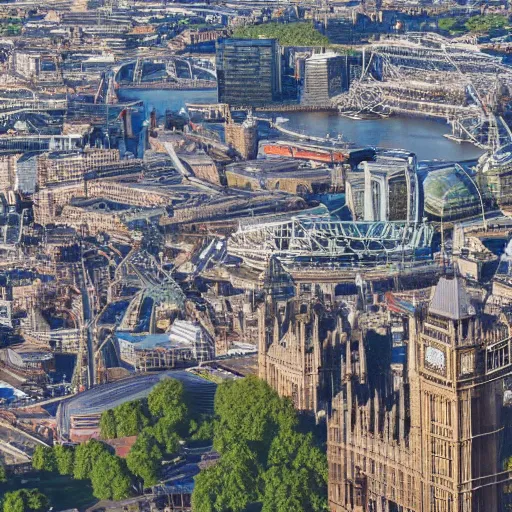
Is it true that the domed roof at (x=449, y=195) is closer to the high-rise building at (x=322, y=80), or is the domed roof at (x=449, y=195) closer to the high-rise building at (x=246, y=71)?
the high-rise building at (x=246, y=71)

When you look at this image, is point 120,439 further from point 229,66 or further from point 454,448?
point 229,66

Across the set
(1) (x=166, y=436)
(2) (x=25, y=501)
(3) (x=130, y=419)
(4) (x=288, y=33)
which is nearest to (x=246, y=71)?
(4) (x=288, y=33)

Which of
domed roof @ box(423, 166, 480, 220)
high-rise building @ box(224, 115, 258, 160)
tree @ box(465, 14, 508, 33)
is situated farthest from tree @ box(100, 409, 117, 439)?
tree @ box(465, 14, 508, 33)

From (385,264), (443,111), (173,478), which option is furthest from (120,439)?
(443,111)

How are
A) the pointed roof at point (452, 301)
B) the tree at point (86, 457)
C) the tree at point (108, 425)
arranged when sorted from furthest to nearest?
the tree at point (108, 425) < the tree at point (86, 457) < the pointed roof at point (452, 301)

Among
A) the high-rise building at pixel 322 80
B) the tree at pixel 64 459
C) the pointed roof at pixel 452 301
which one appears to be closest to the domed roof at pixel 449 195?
the tree at pixel 64 459
